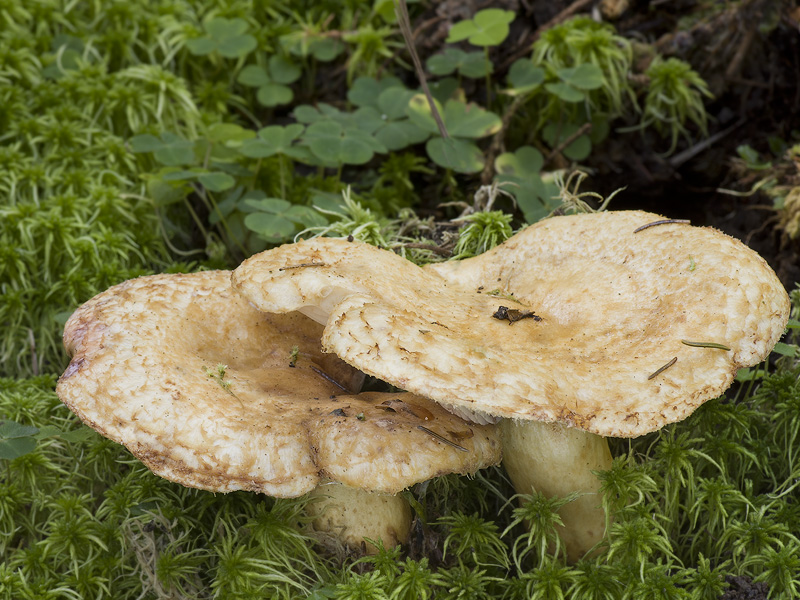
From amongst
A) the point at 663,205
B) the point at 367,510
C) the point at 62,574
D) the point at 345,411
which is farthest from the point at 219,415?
the point at 663,205

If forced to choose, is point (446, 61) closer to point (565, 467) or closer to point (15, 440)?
point (565, 467)

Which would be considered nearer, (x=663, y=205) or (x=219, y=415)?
(x=219, y=415)

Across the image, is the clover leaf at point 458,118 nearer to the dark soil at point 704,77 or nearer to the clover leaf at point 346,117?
the clover leaf at point 346,117

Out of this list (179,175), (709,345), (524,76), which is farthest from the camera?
(524,76)

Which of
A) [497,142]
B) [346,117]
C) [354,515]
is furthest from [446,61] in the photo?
[354,515]

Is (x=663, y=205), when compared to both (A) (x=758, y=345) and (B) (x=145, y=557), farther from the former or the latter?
(B) (x=145, y=557)

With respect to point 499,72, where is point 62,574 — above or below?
below
